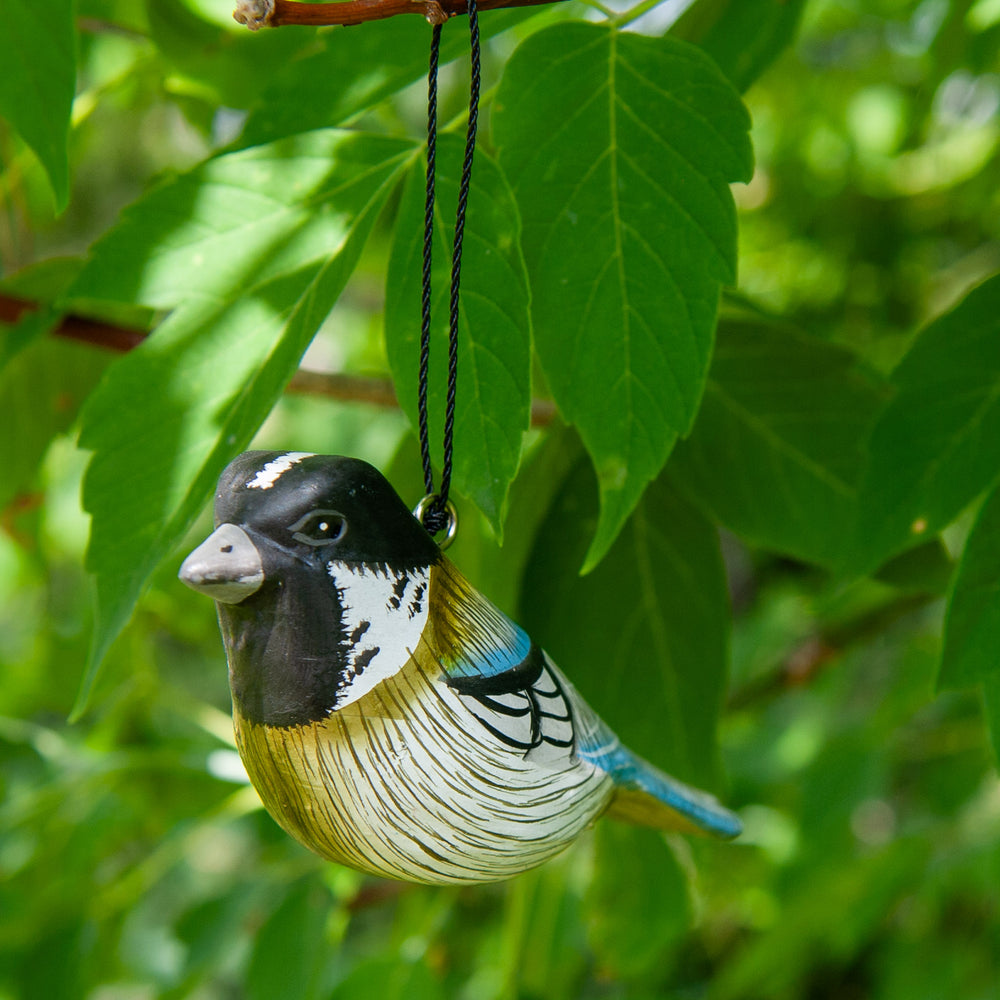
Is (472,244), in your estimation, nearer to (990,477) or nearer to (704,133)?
(704,133)

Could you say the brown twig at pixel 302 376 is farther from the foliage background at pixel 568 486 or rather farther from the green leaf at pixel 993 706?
the green leaf at pixel 993 706

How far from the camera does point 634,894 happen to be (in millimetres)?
760

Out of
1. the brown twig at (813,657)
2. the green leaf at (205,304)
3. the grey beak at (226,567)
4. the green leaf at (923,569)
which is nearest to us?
the grey beak at (226,567)

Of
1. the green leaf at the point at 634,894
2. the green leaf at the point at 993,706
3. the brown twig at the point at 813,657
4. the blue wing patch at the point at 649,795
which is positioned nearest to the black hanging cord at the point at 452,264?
the blue wing patch at the point at 649,795

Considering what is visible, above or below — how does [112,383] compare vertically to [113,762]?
above

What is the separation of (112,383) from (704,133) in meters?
0.28

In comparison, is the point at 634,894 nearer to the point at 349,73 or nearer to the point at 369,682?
the point at 369,682

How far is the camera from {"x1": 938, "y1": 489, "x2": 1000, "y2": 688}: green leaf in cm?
42

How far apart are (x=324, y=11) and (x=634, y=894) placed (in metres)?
0.65

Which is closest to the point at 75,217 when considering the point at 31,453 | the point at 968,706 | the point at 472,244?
the point at 31,453

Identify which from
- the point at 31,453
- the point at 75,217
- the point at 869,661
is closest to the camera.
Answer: the point at 31,453

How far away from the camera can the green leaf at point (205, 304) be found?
0.43 meters

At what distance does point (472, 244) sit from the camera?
408mm

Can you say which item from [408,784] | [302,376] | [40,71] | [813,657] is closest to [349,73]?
[40,71]
